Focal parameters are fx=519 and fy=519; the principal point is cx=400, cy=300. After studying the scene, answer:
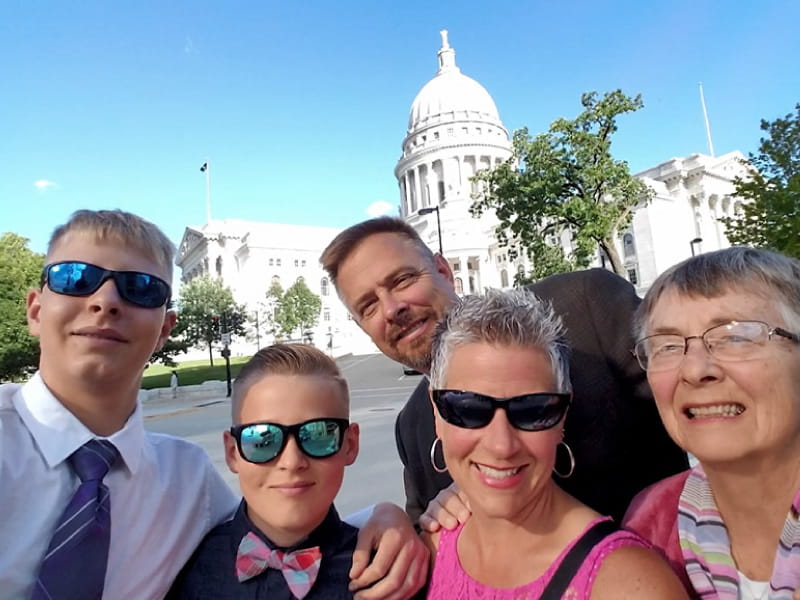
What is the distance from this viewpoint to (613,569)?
4.94ft

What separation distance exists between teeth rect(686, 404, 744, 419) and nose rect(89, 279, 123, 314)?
2.11 m

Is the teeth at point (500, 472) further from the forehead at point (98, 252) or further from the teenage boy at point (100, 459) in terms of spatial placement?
the forehead at point (98, 252)

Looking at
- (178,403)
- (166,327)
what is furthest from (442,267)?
(178,403)

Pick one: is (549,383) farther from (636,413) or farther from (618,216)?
(618,216)

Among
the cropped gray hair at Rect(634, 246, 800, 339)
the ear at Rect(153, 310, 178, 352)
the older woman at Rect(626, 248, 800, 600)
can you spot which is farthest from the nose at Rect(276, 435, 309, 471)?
the cropped gray hair at Rect(634, 246, 800, 339)

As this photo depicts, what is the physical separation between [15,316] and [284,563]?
109 ft

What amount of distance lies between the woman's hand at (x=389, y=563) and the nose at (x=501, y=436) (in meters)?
0.55

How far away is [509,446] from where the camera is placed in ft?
5.63

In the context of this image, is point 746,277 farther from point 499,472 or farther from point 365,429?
point 365,429

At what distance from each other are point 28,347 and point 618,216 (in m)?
31.1

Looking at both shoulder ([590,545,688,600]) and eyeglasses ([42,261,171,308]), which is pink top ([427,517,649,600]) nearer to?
shoulder ([590,545,688,600])

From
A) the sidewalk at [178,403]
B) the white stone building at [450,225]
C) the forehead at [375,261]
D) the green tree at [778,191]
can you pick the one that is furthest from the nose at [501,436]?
the white stone building at [450,225]

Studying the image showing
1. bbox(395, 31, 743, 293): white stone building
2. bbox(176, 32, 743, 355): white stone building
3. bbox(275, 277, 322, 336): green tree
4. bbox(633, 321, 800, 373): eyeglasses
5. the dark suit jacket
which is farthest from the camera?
bbox(275, 277, 322, 336): green tree

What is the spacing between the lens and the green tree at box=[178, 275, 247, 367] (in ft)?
146
